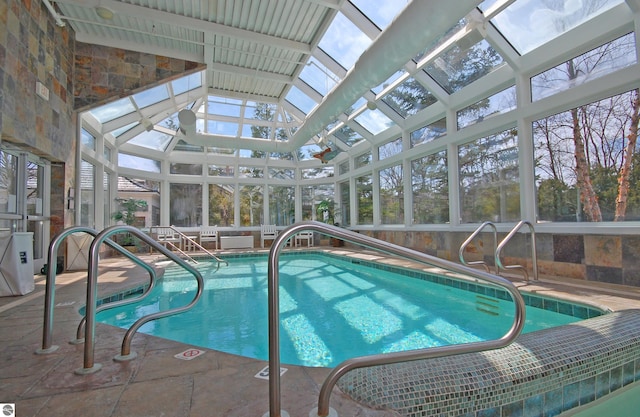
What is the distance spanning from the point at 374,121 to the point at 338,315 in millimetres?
5991

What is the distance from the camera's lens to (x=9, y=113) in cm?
388

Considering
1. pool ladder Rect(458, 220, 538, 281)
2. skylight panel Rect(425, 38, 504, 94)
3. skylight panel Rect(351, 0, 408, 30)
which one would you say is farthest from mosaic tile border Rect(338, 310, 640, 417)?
skylight panel Rect(351, 0, 408, 30)

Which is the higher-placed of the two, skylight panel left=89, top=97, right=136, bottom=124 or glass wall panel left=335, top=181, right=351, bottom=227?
skylight panel left=89, top=97, right=136, bottom=124

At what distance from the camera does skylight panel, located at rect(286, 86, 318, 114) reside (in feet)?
29.0

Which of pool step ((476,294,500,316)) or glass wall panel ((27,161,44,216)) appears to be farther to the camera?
glass wall panel ((27,161,44,216))

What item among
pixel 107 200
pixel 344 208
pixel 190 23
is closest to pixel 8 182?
pixel 190 23

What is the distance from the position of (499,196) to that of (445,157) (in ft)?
5.18

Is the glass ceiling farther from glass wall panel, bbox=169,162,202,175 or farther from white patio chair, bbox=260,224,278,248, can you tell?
white patio chair, bbox=260,224,278,248

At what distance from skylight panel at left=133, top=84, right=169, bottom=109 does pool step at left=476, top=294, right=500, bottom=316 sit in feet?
25.0

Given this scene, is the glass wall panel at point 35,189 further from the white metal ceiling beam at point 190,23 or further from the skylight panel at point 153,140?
the skylight panel at point 153,140

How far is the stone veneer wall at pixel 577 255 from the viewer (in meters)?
3.74

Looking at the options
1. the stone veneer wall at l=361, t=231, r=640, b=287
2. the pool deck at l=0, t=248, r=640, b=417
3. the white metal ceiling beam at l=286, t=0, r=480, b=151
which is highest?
the white metal ceiling beam at l=286, t=0, r=480, b=151

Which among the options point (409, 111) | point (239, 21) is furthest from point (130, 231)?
point (409, 111)

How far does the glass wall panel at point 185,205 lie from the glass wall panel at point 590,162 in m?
9.43
